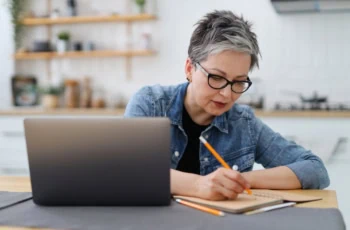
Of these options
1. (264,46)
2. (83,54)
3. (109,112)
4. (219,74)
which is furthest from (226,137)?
(83,54)

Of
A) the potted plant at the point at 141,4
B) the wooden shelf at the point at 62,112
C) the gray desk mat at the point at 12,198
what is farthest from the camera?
the potted plant at the point at 141,4

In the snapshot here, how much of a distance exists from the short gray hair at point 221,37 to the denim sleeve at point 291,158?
0.28 meters

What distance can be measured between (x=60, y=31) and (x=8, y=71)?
551mm

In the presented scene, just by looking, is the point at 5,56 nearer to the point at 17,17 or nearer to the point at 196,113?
the point at 17,17

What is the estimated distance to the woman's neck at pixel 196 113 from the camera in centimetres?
182

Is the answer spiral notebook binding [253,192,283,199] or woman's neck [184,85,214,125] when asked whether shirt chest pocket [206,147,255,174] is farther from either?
spiral notebook binding [253,192,283,199]

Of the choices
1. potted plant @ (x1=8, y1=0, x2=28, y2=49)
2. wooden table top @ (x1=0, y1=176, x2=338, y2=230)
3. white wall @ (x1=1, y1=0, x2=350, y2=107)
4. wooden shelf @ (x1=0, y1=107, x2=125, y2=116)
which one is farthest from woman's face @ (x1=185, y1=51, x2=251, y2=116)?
potted plant @ (x1=8, y1=0, x2=28, y2=49)

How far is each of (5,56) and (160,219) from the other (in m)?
3.61

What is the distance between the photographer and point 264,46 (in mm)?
3898

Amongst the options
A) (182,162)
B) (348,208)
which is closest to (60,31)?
(348,208)

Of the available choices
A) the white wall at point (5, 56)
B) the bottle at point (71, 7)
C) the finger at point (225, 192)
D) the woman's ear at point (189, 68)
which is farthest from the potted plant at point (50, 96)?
the finger at point (225, 192)

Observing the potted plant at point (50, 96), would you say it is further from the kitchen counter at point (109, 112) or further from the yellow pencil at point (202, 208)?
the yellow pencil at point (202, 208)

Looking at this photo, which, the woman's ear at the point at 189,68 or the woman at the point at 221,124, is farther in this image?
the woman's ear at the point at 189,68

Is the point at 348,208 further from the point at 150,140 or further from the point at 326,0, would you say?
the point at 150,140
